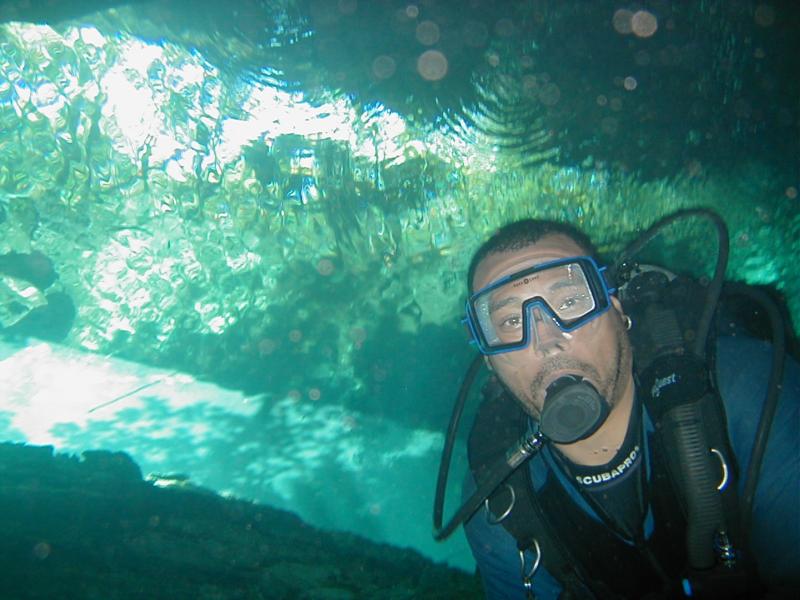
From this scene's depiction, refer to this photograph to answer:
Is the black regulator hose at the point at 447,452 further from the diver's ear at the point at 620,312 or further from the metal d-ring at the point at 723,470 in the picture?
the metal d-ring at the point at 723,470

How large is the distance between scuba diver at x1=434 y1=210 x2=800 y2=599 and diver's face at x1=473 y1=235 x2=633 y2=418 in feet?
0.03

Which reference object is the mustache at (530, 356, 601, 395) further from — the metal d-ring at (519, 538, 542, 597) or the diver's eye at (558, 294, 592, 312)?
the metal d-ring at (519, 538, 542, 597)

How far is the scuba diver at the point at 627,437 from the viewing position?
2.84m

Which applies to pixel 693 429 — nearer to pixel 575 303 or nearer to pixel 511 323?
pixel 575 303

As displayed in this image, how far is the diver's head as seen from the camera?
3293 millimetres

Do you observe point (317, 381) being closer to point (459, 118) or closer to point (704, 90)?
point (459, 118)

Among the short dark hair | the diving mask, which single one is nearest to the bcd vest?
the diving mask

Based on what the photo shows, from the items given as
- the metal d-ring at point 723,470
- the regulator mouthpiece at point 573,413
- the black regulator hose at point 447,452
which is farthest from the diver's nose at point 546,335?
the black regulator hose at point 447,452

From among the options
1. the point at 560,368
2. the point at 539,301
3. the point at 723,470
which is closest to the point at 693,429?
the point at 723,470

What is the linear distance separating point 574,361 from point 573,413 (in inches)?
16.6

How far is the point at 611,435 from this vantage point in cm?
342

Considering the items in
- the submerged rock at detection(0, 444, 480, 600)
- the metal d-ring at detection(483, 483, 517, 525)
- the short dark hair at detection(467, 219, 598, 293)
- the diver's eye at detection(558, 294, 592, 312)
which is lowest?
the submerged rock at detection(0, 444, 480, 600)

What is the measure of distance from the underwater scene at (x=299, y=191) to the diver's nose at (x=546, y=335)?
151 inches

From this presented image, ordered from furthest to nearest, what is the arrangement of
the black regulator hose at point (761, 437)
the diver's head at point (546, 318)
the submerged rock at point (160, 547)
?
the submerged rock at point (160, 547), the diver's head at point (546, 318), the black regulator hose at point (761, 437)
